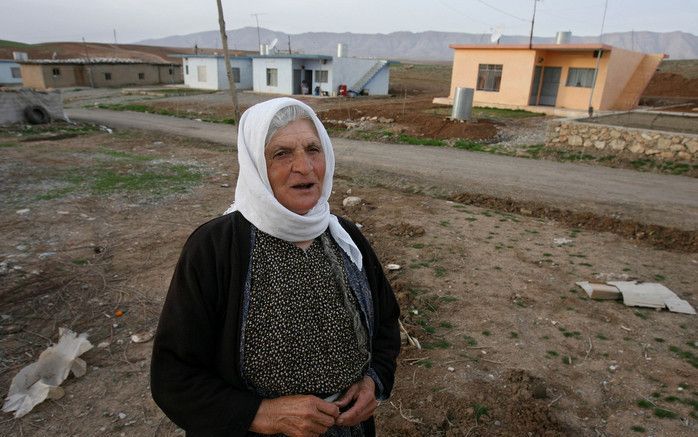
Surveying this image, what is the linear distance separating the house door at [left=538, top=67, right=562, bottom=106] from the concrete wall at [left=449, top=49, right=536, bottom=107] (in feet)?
4.80

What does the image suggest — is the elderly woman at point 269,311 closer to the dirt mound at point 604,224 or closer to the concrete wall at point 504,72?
the dirt mound at point 604,224

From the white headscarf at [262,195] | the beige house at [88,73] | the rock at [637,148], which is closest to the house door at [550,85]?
the rock at [637,148]

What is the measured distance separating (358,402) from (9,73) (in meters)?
57.9

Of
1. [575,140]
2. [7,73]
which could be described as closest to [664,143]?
[575,140]

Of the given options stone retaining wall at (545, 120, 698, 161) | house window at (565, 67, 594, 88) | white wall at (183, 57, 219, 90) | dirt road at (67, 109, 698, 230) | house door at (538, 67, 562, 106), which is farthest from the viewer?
white wall at (183, 57, 219, 90)

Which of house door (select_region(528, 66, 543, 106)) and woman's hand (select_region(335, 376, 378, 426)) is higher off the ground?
house door (select_region(528, 66, 543, 106))

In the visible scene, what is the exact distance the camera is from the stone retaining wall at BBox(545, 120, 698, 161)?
10.7 m

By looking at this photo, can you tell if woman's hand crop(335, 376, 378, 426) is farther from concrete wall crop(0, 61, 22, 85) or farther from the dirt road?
concrete wall crop(0, 61, 22, 85)

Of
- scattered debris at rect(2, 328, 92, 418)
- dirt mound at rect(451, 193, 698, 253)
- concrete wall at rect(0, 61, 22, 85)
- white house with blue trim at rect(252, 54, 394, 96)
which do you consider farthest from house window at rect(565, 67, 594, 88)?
concrete wall at rect(0, 61, 22, 85)

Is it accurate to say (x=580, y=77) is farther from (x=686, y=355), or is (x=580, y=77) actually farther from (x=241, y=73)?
(x=241, y=73)

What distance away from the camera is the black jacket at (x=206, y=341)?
4.56 ft

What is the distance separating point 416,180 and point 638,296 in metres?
5.29

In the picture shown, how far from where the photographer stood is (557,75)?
23062 millimetres

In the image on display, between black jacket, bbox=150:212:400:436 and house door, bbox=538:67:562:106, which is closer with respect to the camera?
black jacket, bbox=150:212:400:436
